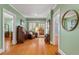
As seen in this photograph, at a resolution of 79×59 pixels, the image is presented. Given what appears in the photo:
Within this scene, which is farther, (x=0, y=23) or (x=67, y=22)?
(x=0, y=23)

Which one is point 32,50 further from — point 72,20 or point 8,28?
point 8,28

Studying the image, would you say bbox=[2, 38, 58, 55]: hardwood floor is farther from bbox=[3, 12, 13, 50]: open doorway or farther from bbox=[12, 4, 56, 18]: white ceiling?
bbox=[12, 4, 56, 18]: white ceiling

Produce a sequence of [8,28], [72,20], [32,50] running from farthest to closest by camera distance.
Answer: [8,28] < [32,50] < [72,20]

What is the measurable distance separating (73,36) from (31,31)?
6.94 meters

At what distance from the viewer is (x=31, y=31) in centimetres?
973

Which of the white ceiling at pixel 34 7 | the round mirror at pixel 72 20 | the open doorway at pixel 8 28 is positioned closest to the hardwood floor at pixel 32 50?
the open doorway at pixel 8 28

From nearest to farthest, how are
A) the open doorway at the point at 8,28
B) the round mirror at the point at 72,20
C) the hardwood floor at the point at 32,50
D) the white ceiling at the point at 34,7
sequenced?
the round mirror at the point at 72,20, the hardwood floor at the point at 32,50, the white ceiling at the point at 34,7, the open doorway at the point at 8,28

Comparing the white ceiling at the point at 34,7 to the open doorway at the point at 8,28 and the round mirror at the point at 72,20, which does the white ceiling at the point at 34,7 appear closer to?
the open doorway at the point at 8,28

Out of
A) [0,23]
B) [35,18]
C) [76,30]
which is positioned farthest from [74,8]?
[35,18]

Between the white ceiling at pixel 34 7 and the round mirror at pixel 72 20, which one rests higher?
the white ceiling at pixel 34 7

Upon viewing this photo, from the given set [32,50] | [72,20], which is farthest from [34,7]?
[72,20]

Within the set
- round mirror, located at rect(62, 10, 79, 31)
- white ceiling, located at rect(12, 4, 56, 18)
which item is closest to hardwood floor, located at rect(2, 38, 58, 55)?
round mirror, located at rect(62, 10, 79, 31)

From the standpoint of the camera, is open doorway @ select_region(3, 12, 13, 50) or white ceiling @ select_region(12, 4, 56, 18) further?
open doorway @ select_region(3, 12, 13, 50)

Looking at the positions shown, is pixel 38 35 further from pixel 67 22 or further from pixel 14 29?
pixel 67 22
